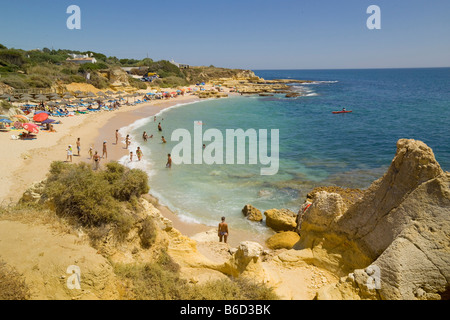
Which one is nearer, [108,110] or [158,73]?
[108,110]

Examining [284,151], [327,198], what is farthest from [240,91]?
[327,198]

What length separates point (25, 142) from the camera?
18.9m

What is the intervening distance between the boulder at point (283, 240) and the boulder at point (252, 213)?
69.8 inches

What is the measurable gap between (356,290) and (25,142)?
844 inches

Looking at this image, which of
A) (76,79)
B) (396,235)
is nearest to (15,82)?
(76,79)

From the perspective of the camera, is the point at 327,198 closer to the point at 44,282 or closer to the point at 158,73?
the point at 44,282

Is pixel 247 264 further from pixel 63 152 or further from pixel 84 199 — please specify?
pixel 63 152

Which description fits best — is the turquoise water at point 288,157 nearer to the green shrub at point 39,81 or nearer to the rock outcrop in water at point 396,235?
the rock outcrop in water at point 396,235

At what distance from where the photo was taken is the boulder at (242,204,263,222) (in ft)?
38.5

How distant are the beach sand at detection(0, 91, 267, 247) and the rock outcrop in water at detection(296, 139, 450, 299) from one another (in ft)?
12.4

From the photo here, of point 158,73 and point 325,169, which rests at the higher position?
point 158,73

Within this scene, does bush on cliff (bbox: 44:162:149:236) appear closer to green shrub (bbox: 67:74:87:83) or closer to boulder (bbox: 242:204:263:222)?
boulder (bbox: 242:204:263:222)

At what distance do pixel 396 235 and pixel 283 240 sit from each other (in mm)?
4348

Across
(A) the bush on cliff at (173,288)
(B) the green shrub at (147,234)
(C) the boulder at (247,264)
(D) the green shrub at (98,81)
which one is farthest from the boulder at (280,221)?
(D) the green shrub at (98,81)
